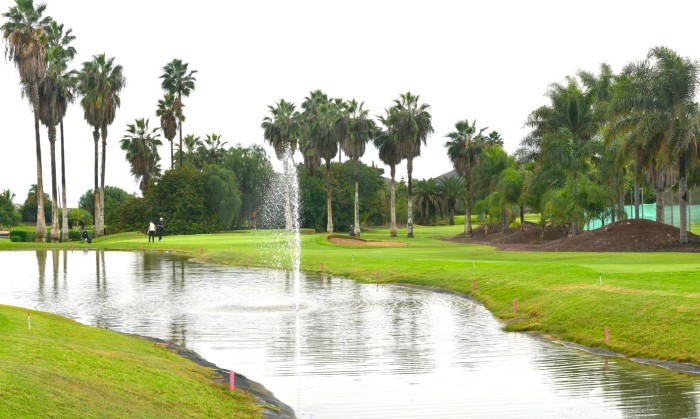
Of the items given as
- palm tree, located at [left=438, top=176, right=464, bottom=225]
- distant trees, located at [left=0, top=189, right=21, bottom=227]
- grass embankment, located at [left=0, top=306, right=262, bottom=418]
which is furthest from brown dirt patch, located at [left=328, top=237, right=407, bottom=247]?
distant trees, located at [left=0, top=189, right=21, bottom=227]

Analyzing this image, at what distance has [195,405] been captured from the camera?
14.6 meters

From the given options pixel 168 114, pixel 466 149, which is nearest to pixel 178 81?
pixel 168 114

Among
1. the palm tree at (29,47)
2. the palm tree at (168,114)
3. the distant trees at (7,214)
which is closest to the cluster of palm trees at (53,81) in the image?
the palm tree at (29,47)

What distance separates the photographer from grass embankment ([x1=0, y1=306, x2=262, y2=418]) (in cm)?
1215

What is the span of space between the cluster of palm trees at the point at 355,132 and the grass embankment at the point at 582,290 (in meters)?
41.0

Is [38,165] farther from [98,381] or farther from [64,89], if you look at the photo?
[98,381]

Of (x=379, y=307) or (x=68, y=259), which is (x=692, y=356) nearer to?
(x=379, y=307)

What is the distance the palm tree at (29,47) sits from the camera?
80.5 meters

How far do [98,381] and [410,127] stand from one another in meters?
83.1

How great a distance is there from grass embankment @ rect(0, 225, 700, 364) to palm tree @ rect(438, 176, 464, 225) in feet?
275

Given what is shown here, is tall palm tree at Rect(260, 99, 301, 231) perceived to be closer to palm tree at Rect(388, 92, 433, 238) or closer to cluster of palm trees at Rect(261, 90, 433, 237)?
cluster of palm trees at Rect(261, 90, 433, 237)

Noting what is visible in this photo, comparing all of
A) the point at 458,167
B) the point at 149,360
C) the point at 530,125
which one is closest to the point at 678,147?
the point at 530,125

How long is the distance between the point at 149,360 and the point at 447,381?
22.0 feet

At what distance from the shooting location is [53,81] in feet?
278
